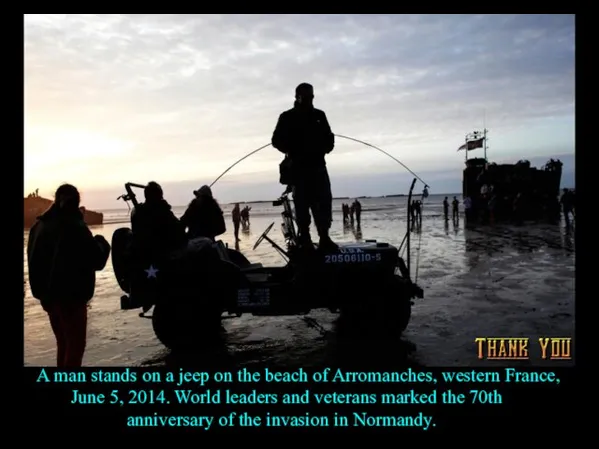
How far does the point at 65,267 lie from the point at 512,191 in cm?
3688

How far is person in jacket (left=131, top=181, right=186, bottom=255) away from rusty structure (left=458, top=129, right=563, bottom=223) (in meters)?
31.3

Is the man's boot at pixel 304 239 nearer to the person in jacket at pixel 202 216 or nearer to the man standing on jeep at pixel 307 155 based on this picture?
the man standing on jeep at pixel 307 155

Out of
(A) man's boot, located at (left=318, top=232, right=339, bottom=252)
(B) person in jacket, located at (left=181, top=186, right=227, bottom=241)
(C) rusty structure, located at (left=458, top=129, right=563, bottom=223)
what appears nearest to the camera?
(A) man's boot, located at (left=318, top=232, right=339, bottom=252)

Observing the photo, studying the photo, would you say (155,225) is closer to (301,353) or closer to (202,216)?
(202,216)

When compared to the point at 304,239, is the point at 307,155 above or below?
above

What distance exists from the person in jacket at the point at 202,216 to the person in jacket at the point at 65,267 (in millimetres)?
2515

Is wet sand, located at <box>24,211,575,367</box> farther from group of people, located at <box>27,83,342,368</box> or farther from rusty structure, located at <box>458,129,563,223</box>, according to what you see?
rusty structure, located at <box>458,129,563,223</box>

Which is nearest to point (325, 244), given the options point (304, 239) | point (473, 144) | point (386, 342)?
point (304, 239)

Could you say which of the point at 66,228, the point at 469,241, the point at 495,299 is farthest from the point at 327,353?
the point at 469,241

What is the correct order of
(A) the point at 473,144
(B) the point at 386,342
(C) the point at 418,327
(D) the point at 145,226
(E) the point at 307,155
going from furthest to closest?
(A) the point at 473,144 → (C) the point at 418,327 → (B) the point at 386,342 → (E) the point at 307,155 → (D) the point at 145,226

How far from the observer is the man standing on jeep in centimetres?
564

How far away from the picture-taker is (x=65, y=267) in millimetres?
4125

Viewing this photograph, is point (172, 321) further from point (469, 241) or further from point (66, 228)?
point (469, 241)

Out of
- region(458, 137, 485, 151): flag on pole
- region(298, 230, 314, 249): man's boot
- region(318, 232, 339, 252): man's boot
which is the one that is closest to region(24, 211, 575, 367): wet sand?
region(318, 232, 339, 252): man's boot
